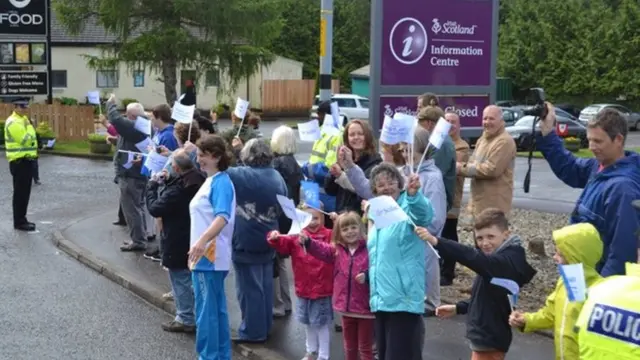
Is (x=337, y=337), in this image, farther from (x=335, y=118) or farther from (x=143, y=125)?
(x=143, y=125)

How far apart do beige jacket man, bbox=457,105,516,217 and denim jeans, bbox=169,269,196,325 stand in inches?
115

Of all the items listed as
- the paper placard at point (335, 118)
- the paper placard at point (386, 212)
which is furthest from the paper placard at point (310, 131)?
the paper placard at point (386, 212)

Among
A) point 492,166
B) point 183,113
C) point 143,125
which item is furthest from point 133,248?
point 492,166

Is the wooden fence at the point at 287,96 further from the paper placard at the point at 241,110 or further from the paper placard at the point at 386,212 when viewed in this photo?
the paper placard at the point at 386,212

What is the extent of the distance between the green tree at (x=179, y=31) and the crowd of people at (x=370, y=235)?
25.2m

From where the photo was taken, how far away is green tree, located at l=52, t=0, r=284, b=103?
35.2 metres

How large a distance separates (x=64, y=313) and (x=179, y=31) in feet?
86.8

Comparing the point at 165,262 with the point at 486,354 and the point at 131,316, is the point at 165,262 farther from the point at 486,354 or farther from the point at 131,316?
the point at 486,354

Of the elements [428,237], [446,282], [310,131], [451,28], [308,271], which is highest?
[451,28]

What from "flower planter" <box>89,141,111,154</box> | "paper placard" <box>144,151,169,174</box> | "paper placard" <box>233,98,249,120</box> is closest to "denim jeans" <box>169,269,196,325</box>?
Answer: "paper placard" <box>144,151,169,174</box>

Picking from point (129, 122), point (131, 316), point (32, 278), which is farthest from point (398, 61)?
Result: point (32, 278)

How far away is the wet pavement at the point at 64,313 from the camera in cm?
848

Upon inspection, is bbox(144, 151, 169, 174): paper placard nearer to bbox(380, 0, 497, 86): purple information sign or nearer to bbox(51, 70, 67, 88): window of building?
bbox(380, 0, 497, 86): purple information sign

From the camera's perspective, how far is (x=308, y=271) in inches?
299
